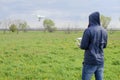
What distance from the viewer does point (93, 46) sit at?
6.28 m

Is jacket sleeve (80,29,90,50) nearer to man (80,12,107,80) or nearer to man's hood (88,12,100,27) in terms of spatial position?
man (80,12,107,80)

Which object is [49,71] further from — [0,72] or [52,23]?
[52,23]

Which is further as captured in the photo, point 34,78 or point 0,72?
point 0,72

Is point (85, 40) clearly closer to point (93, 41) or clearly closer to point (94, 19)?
point (93, 41)

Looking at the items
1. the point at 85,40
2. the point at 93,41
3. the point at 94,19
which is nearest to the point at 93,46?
the point at 93,41

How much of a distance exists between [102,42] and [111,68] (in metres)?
5.93

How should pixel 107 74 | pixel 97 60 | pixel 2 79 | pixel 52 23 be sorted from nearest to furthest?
pixel 97 60 → pixel 2 79 → pixel 107 74 → pixel 52 23

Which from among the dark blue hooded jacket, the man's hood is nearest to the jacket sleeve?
the dark blue hooded jacket

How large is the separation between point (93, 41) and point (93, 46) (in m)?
0.10

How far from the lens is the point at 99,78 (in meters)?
6.56

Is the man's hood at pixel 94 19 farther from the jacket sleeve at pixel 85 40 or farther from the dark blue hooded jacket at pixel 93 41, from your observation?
the jacket sleeve at pixel 85 40

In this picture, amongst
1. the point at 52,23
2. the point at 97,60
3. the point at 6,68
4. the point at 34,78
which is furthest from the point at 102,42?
the point at 52,23

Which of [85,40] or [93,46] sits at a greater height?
[85,40]

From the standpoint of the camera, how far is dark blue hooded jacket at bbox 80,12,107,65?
6.19m
